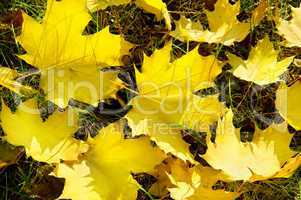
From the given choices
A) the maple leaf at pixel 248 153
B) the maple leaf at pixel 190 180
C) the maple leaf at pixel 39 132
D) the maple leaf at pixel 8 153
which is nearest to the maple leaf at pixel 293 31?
the maple leaf at pixel 248 153

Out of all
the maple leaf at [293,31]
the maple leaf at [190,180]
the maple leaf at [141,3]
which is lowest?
the maple leaf at [190,180]

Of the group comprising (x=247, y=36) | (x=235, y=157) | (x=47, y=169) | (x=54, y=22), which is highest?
(x=54, y=22)

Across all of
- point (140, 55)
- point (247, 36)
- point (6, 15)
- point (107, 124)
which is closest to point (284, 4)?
point (247, 36)

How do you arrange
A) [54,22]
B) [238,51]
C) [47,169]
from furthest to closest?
[238,51], [47,169], [54,22]

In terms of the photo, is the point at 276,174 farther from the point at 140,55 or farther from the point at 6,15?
the point at 6,15

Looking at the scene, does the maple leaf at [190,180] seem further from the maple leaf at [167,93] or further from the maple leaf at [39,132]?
the maple leaf at [39,132]

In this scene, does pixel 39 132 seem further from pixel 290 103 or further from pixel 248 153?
pixel 290 103
